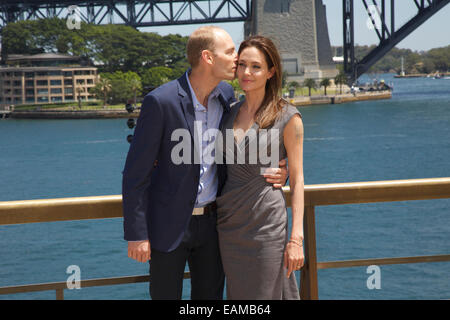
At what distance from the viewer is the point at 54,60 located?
159ft

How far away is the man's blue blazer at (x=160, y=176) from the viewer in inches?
45.7

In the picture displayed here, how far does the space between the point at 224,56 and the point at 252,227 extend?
34 centimetres

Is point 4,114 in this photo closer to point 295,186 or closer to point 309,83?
point 309,83

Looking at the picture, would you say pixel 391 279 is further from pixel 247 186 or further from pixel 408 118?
pixel 408 118

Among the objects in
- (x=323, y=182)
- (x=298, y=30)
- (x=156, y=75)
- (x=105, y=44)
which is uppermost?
(x=105, y=44)

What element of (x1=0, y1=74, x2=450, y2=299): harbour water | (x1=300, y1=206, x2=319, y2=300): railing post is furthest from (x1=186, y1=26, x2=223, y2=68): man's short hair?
(x1=0, y1=74, x2=450, y2=299): harbour water

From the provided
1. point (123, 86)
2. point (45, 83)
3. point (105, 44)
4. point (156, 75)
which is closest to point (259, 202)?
point (123, 86)

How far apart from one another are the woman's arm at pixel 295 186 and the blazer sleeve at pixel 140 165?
0.25 metres

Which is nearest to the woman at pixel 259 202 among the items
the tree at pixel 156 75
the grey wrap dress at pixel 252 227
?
the grey wrap dress at pixel 252 227

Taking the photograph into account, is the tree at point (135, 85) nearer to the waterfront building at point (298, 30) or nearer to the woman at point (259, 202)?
the waterfront building at point (298, 30)

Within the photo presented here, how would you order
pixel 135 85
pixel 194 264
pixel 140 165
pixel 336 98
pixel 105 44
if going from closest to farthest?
pixel 140 165 → pixel 194 264 → pixel 336 98 → pixel 135 85 → pixel 105 44

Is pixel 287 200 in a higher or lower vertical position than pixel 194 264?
higher

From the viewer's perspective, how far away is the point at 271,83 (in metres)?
1.24
